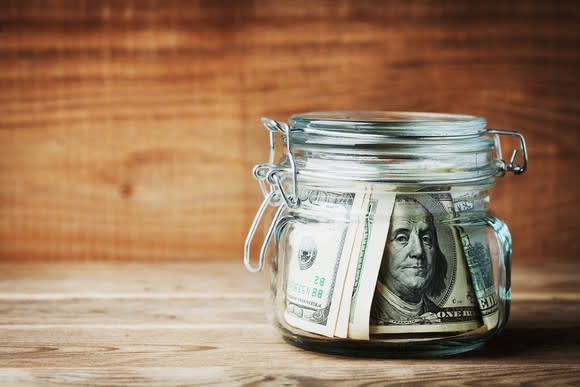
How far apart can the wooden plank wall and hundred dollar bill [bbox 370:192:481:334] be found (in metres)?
0.50

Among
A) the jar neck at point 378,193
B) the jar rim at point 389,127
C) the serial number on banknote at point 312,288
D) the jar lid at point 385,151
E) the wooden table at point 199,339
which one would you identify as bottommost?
the wooden table at point 199,339

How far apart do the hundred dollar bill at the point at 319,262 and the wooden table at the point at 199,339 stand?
4 cm

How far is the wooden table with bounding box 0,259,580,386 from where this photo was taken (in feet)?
2.14

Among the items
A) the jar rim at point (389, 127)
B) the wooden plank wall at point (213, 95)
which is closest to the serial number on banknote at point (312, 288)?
the jar rim at point (389, 127)

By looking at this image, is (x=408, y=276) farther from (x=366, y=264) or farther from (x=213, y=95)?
(x=213, y=95)

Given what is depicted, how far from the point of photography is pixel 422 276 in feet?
2.20

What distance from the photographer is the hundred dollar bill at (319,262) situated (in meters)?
0.68

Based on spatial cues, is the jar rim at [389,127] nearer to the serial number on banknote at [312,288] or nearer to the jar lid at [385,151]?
the jar lid at [385,151]

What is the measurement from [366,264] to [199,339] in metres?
0.20

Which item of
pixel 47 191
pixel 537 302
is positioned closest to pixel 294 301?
pixel 537 302

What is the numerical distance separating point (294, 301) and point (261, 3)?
58 centimetres

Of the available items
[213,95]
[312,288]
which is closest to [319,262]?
[312,288]

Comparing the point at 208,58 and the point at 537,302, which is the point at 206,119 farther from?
the point at 537,302

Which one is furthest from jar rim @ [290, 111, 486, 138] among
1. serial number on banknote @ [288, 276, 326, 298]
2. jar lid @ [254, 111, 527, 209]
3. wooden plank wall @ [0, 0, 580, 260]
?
wooden plank wall @ [0, 0, 580, 260]
